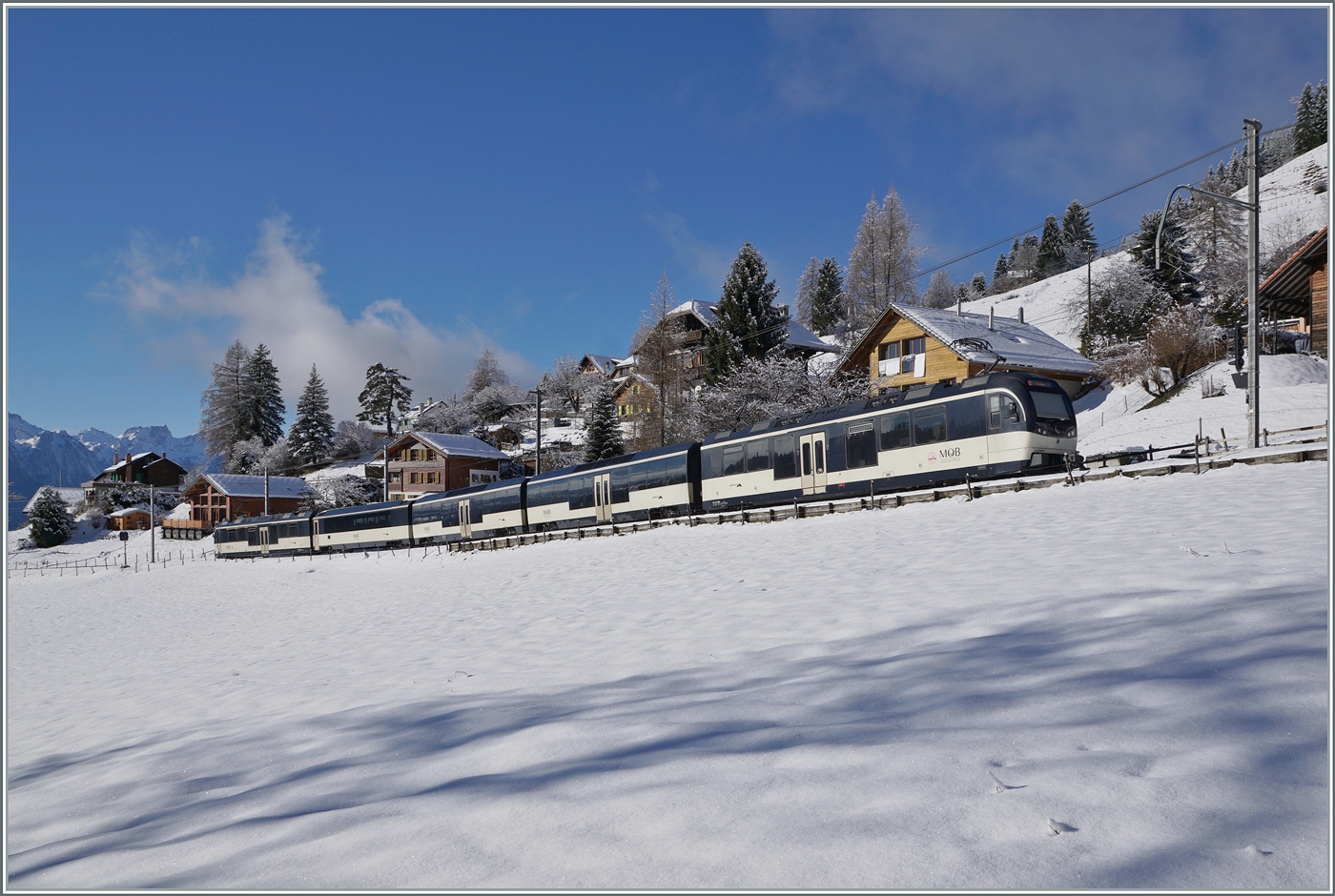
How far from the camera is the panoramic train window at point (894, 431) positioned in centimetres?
1906

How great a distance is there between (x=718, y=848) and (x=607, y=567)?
543 inches

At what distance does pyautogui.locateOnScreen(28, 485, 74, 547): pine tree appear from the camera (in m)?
65.4

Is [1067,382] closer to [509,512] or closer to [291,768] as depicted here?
[509,512]

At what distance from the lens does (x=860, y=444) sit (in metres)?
20.1

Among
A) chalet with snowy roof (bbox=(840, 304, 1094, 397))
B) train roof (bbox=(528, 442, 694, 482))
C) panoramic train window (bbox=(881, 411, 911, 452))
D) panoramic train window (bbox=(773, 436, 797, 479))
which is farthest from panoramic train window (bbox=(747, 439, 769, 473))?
chalet with snowy roof (bbox=(840, 304, 1094, 397))

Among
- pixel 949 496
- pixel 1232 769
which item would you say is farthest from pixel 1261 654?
pixel 949 496

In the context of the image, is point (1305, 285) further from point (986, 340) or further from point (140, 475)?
point (140, 475)

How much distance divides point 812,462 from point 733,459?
353 centimetres

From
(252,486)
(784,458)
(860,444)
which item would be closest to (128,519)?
(252,486)

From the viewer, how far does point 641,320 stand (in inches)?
1722

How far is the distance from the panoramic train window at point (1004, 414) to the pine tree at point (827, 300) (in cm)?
6329

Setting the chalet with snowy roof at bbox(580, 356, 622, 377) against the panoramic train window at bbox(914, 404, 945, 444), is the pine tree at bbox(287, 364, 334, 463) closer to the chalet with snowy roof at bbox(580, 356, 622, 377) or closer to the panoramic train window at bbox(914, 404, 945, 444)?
the chalet with snowy roof at bbox(580, 356, 622, 377)

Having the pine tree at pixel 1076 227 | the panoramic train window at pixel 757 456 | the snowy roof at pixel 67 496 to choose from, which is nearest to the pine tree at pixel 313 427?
the snowy roof at pixel 67 496

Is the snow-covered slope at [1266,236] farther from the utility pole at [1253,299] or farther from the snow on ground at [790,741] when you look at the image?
the snow on ground at [790,741]
